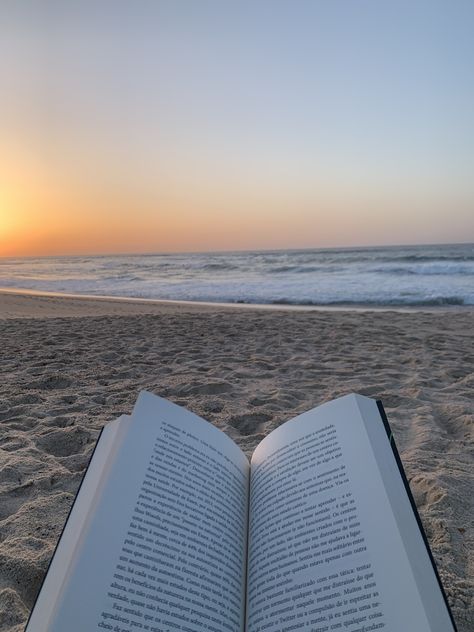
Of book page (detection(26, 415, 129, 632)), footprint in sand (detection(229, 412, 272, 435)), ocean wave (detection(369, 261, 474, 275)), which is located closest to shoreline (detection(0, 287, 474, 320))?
footprint in sand (detection(229, 412, 272, 435))

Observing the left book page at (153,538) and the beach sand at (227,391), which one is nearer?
the left book page at (153,538)

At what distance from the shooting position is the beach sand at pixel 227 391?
1.62 meters

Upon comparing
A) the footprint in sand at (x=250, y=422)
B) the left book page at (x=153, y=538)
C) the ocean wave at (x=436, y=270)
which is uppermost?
the ocean wave at (x=436, y=270)

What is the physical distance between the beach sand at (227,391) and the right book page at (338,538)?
1.90 feet

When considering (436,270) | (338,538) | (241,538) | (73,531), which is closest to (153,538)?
(73,531)

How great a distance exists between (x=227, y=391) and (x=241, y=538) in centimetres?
228

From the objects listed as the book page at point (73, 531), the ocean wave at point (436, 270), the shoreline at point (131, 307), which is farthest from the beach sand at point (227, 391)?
the ocean wave at point (436, 270)

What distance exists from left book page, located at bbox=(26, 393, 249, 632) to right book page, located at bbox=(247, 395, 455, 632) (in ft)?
0.25

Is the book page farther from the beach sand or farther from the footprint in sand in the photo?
the footprint in sand

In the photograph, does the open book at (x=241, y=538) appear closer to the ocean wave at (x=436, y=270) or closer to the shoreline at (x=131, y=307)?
the shoreline at (x=131, y=307)

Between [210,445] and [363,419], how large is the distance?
37cm

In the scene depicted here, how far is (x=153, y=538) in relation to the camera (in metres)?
0.92

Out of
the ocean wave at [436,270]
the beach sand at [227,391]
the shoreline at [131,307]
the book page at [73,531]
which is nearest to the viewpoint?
the book page at [73,531]

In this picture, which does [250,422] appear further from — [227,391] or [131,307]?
[131,307]
